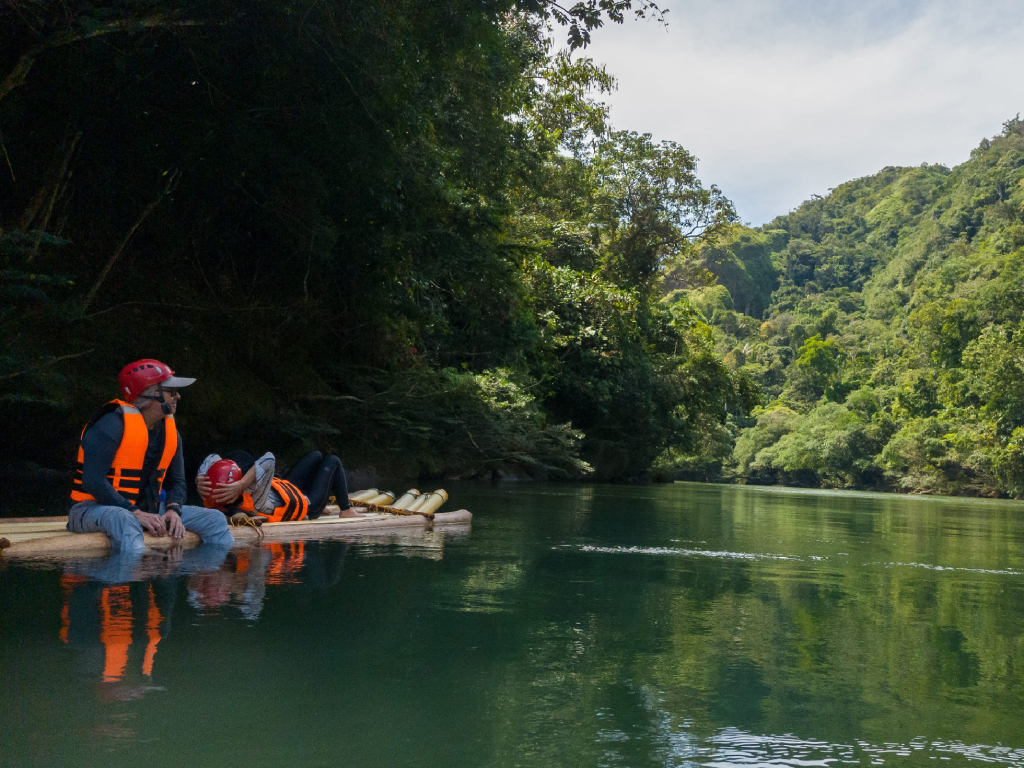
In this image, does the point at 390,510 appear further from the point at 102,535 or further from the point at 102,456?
the point at 102,456

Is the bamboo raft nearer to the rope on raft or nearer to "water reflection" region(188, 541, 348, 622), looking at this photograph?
the rope on raft

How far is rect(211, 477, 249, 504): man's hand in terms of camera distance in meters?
6.53

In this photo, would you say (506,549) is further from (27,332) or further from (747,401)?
(747,401)

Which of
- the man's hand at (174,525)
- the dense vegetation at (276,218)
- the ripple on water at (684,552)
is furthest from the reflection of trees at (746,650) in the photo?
the dense vegetation at (276,218)

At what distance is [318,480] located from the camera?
7754mm

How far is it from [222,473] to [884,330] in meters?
72.7

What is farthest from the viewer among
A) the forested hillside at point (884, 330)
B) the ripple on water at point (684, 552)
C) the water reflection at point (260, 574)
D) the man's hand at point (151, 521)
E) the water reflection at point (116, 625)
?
the forested hillside at point (884, 330)

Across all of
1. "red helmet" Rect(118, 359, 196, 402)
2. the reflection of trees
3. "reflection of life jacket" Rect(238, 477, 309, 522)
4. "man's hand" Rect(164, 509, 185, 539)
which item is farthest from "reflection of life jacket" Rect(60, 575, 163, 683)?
"reflection of life jacket" Rect(238, 477, 309, 522)

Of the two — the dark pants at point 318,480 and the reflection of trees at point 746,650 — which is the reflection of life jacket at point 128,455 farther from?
the dark pants at point 318,480

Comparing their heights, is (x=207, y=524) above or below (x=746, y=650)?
above

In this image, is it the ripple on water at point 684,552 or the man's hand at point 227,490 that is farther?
the ripple on water at point 684,552

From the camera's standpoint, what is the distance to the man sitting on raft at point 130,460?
5223 millimetres

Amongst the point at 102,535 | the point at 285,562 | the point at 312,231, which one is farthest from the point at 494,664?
the point at 312,231

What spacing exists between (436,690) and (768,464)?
5918cm
